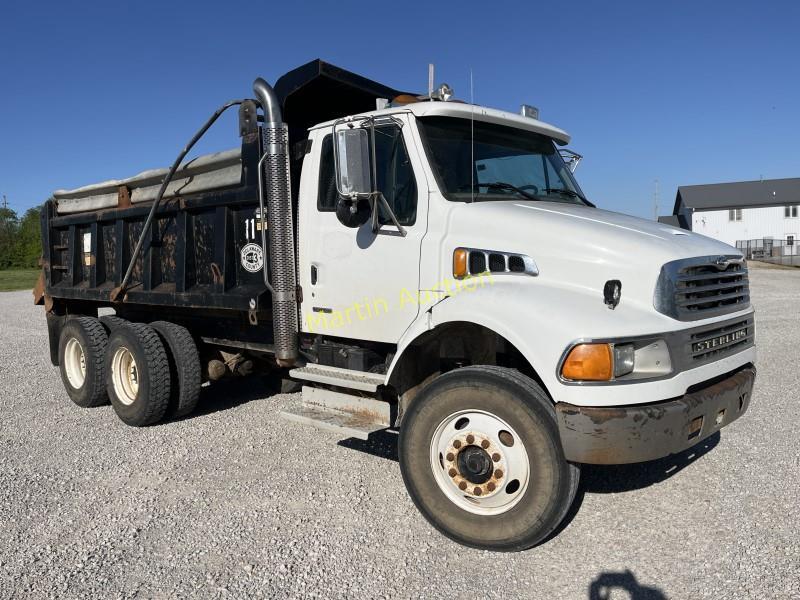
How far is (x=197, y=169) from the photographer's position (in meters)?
5.86

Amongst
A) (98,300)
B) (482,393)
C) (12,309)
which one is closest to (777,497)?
(482,393)

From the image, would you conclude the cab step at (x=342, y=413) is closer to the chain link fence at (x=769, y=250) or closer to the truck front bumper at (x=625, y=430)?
the truck front bumper at (x=625, y=430)

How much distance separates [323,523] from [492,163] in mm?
2702

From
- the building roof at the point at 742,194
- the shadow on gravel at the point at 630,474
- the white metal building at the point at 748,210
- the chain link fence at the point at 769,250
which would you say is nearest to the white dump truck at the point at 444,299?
the shadow on gravel at the point at 630,474

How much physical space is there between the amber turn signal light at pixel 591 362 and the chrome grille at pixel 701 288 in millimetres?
456

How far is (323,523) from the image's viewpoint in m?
4.05

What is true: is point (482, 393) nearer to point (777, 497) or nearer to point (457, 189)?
point (457, 189)

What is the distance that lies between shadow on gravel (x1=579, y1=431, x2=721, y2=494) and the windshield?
2076 mm

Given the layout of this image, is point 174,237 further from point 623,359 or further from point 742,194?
point 742,194

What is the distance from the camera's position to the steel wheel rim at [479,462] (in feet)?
11.8

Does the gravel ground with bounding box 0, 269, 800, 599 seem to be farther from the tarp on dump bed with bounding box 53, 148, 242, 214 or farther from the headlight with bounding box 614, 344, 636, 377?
the tarp on dump bed with bounding box 53, 148, 242, 214

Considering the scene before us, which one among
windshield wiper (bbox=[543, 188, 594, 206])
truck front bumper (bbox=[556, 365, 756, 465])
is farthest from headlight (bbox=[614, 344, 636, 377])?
windshield wiper (bbox=[543, 188, 594, 206])

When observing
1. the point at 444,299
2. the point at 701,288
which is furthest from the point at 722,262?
the point at 444,299

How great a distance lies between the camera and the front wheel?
3449mm
